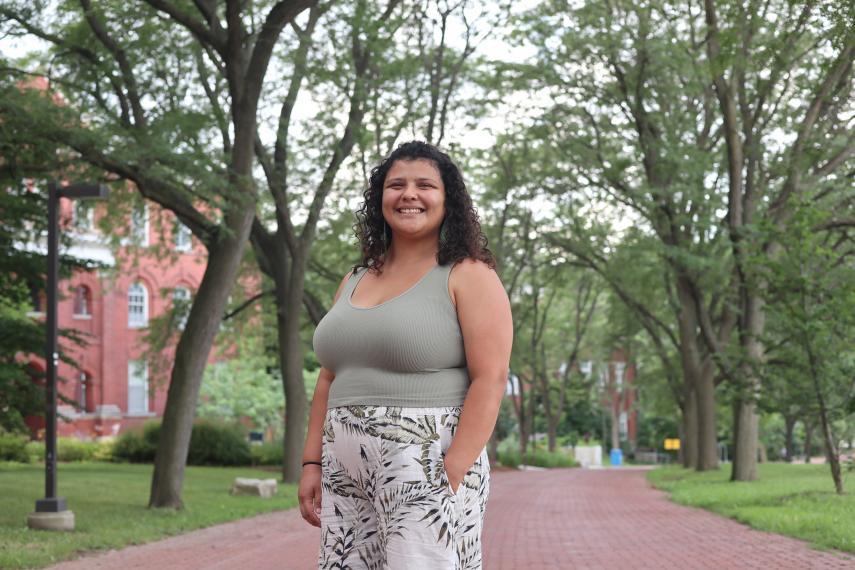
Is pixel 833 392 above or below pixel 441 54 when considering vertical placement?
below

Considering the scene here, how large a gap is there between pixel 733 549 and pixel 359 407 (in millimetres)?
10618

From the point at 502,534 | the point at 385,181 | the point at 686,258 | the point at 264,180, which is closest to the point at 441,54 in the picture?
the point at 264,180

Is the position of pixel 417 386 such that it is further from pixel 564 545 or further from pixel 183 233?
pixel 183 233

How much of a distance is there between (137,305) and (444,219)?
55.3 meters

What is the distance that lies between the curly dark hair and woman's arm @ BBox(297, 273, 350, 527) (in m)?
0.19

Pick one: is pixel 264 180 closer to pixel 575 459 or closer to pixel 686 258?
pixel 686 258

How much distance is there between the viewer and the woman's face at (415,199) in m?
3.37

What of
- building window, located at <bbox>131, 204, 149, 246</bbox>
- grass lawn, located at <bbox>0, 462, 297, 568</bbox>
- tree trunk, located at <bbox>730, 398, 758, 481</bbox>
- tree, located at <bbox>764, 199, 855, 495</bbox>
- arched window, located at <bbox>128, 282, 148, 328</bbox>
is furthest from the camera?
arched window, located at <bbox>128, 282, 148, 328</bbox>

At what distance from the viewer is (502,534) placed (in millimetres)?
15312

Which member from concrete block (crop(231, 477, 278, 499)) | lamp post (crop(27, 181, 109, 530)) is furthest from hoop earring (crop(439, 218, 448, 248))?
concrete block (crop(231, 477, 278, 499))

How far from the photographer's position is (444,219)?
3426 mm

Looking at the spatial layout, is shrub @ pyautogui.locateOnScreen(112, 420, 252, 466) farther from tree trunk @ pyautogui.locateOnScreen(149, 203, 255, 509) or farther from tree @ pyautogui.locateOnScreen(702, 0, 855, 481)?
tree trunk @ pyautogui.locateOnScreen(149, 203, 255, 509)

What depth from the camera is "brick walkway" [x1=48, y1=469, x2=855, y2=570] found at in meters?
11.8

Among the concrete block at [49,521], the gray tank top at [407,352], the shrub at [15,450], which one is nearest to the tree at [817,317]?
the concrete block at [49,521]
